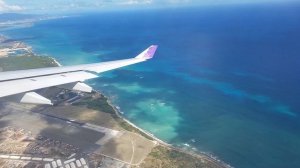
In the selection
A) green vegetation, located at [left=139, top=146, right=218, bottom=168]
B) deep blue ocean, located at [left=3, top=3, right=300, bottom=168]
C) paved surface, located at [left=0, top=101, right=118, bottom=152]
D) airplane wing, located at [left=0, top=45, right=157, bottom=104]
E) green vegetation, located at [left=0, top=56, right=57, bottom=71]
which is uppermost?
airplane wing, located at [left=0, top=45, right=157, bottom=104]

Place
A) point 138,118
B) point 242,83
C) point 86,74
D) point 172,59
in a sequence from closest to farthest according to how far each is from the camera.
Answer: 1. point 86,74
2. point 138,118
3. point 242,83
4. point 172,59

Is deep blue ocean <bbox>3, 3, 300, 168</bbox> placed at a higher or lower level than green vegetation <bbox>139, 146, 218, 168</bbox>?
higher

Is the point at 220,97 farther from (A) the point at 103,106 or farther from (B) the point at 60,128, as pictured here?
(B) the point at 60,128

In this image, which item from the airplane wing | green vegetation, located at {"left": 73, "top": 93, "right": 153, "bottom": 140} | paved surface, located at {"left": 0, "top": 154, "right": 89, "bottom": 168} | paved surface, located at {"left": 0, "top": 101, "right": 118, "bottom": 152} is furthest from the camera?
green vegetation, located at {"left": 73, "top": 93, "right": 153, "bottom": 140}

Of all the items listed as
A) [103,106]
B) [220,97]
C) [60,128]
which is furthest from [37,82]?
[220,97]

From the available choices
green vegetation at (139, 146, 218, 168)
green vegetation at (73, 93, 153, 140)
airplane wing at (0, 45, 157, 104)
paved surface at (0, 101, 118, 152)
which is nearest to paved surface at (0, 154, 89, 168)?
paved surface at (0, 101, 118, 152)

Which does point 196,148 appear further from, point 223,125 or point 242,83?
point 242,83

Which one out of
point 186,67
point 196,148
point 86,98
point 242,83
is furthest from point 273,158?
point 186,67

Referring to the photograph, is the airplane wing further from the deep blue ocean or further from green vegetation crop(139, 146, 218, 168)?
the deep blue ocean
